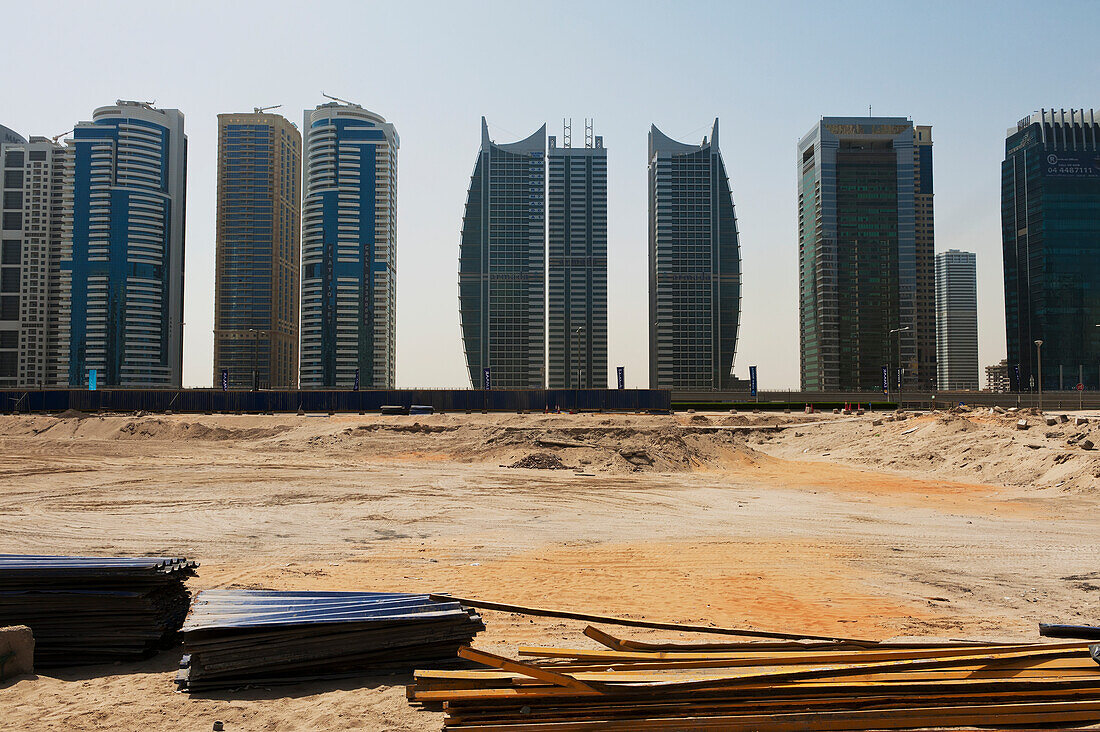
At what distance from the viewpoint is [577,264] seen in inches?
6275

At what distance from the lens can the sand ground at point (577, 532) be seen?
25.7ft

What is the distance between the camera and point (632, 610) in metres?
10.1

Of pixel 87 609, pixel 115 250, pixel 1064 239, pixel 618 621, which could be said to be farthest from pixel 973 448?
pixel 1064 239

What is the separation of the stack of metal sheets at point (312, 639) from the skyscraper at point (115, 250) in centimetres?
14499

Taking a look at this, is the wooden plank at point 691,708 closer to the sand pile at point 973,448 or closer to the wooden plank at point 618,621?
the wooden plank at point 618,621

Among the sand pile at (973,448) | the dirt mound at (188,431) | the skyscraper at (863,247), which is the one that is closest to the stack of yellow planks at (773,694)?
the sand pile at (973,448)

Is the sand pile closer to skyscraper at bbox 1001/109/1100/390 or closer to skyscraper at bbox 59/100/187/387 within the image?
skyscraper at bbox 59/100/187/387

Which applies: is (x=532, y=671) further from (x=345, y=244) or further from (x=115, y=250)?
Answer: (x=115, y=250)

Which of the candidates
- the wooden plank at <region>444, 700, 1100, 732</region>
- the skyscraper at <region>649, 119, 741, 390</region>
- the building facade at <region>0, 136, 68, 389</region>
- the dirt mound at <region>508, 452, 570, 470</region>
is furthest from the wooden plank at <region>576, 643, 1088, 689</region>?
the building facade at <region>0, 136, 68, 389</region>

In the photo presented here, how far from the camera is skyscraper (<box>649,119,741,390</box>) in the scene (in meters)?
152

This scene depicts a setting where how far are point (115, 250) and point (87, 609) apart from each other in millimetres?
147717

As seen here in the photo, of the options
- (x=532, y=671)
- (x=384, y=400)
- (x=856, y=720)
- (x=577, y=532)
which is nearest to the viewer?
(x=856, y=720)

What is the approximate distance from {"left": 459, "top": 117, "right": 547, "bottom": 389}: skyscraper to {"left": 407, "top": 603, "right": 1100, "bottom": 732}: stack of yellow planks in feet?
471

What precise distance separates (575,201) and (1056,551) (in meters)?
155
